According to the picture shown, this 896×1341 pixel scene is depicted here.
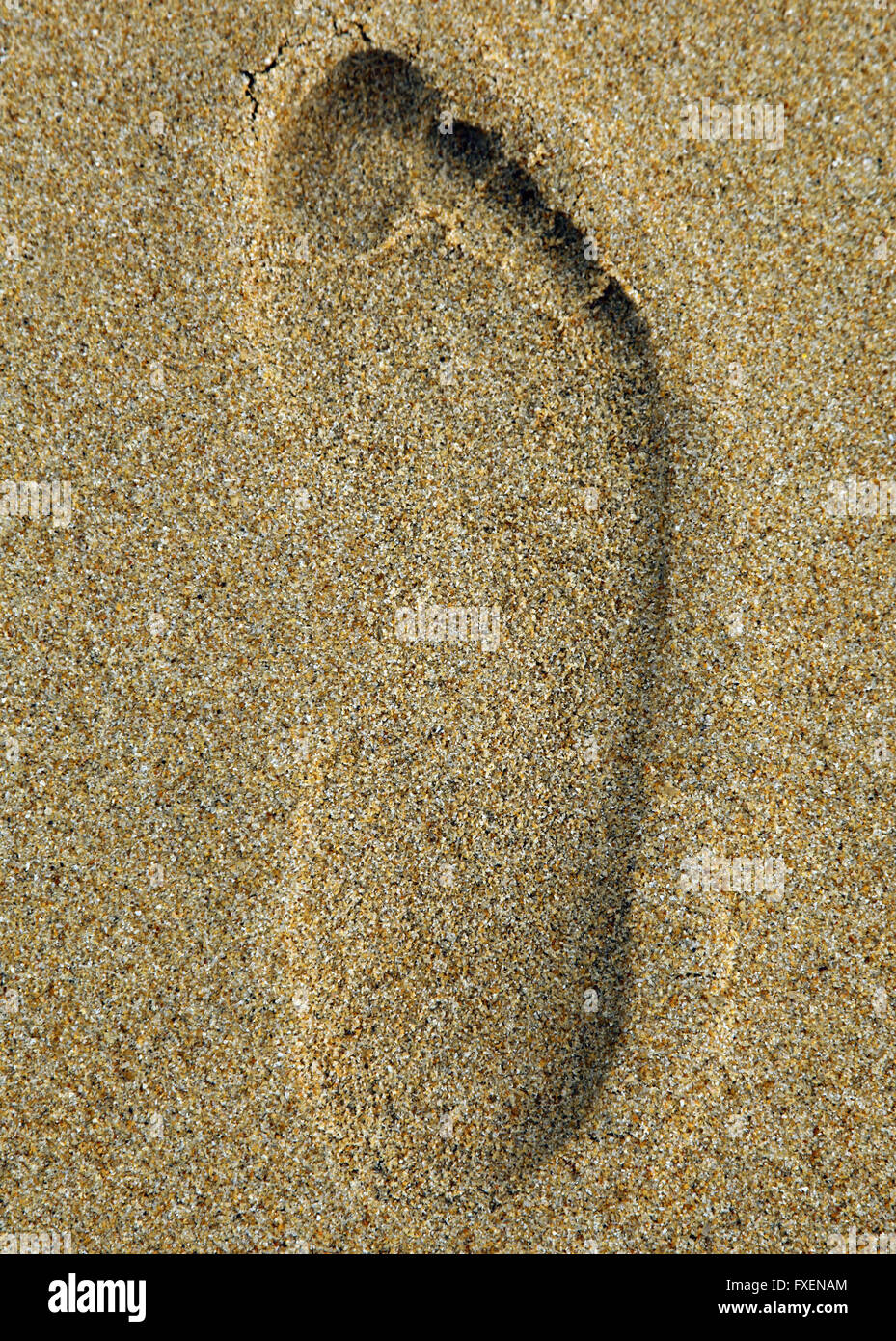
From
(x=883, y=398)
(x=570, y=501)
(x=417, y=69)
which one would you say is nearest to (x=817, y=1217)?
(x=570, y=501)

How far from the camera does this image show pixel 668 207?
205 centimetres

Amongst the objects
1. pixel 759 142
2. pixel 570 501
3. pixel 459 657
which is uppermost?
pixel 759 142

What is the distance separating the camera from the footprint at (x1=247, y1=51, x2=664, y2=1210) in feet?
6.67

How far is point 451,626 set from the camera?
6.86 ft

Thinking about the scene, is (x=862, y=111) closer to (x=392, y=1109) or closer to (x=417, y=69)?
(x=417, y=69)

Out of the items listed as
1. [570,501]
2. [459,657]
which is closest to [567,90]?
[570,501]

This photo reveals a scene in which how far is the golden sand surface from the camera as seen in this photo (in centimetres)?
203

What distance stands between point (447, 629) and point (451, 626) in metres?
0.01

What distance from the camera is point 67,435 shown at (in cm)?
208

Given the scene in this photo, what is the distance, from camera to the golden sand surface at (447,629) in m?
2.03

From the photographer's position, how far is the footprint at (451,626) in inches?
80.0

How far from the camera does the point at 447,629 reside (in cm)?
209

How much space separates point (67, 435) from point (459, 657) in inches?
41.1

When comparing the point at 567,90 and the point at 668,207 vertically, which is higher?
the point at 567,90
